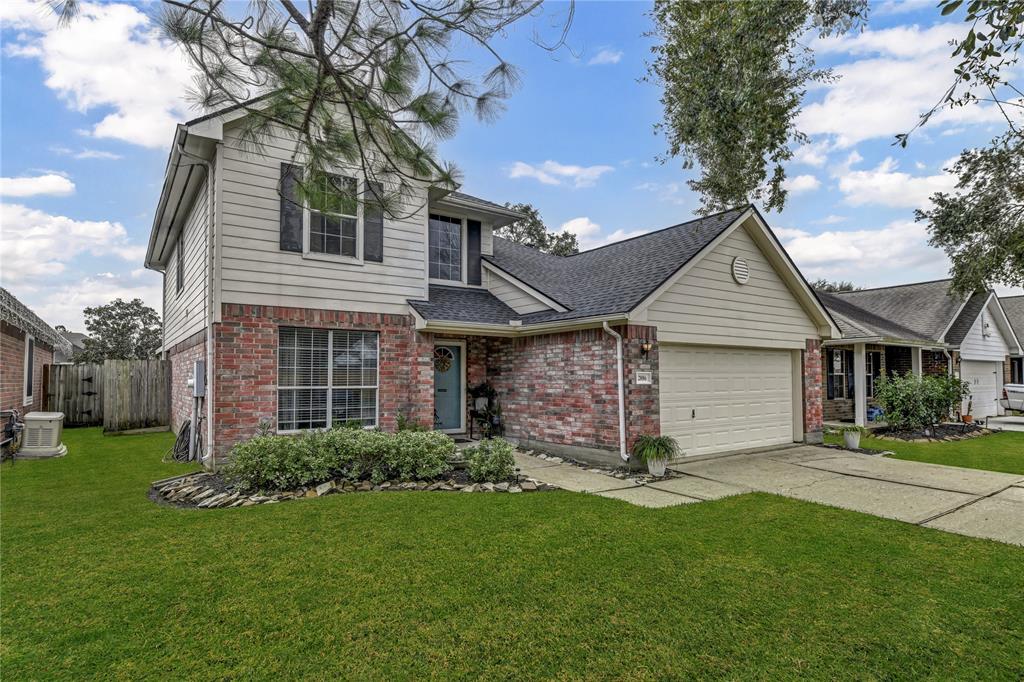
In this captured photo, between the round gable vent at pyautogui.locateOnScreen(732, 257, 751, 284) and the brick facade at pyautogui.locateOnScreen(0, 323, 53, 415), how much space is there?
14.4 meters

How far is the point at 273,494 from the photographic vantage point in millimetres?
6680

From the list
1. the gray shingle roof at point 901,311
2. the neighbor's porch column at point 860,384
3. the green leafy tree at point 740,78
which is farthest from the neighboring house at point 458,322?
the gray shingle roof at point 901,311

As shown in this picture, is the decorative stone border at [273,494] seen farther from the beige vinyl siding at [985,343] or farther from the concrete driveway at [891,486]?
the beige vinyl siding at [985,343]

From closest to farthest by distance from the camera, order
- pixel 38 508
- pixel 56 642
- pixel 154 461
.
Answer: pixel 56 642 → pixel 38 508 → pixel 154 461

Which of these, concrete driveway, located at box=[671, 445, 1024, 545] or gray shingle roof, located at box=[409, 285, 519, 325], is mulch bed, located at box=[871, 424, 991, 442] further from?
gray shingle roof, located at box=[409, 285, 519, 325]

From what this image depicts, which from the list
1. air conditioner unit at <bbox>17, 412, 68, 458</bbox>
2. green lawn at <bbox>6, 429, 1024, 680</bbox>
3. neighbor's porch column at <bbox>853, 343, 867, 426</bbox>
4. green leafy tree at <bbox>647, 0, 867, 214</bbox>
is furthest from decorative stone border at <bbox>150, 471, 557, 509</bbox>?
neighbor's porch column at <bbox>853, 343, 867, 426</bbox>

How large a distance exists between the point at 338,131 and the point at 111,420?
11.8 meters

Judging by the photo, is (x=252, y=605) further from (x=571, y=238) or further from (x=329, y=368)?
(x=571, y=238)

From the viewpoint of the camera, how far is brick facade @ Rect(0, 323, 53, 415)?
10438 mm

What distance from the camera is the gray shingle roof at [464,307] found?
32.7 feet

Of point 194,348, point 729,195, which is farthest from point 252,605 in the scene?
point 194,348

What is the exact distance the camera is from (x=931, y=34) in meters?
5.46

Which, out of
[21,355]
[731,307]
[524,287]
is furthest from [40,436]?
[731,307]

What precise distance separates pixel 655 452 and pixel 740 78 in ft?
17.8
